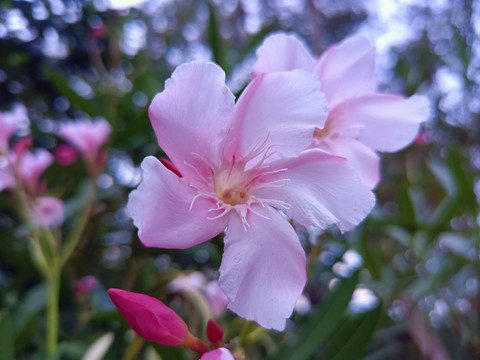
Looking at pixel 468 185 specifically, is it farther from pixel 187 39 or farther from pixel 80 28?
pixel 187 39

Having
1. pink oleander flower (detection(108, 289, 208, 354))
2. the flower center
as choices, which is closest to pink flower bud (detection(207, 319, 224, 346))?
pink oleander flower (detection(108, 289, 208, 354))

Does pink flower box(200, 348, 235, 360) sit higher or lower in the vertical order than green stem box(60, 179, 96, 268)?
higher

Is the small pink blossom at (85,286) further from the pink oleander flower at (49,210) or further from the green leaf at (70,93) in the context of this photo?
the green leaf at (70,93)

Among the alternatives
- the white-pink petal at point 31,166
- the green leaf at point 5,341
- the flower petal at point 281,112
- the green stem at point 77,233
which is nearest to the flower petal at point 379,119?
the flower petal at point 281,112

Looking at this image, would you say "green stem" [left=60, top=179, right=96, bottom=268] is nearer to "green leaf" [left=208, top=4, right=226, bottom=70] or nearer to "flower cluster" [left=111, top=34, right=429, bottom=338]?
"green leaf" [left=208, top=4, right=226, bottom=70]

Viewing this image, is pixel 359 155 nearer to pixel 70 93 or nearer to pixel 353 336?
pixel 353 336

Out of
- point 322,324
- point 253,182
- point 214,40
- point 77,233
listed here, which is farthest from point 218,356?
point 214,40

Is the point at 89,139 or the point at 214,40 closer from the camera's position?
the point at 214,40
